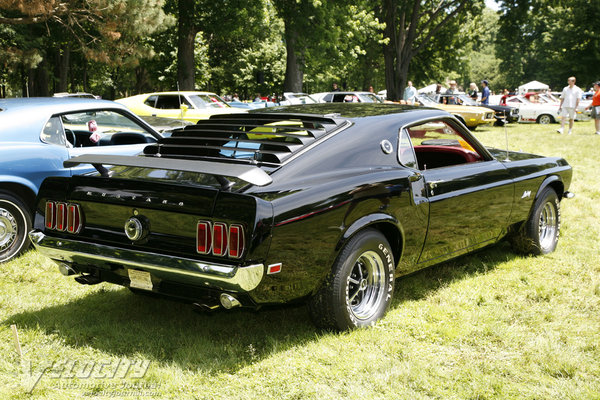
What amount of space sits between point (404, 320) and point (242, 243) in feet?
5.02

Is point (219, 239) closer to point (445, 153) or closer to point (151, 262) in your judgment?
point (151, 262)

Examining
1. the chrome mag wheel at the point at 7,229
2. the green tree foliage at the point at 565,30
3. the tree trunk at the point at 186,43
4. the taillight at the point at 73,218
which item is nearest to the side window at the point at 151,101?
the tree trunk at the point at 186,43

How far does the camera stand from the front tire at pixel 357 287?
3789mm

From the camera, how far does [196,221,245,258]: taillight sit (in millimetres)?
3322

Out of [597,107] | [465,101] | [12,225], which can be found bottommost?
[12,225]

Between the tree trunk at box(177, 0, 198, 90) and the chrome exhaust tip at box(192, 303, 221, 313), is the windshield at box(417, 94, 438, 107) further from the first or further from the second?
the chrome exhaust tip at box(192, 303, 221, 313)

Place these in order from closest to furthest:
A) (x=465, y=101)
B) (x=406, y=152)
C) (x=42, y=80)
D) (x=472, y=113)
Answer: (x=406, y=152) → (x=472, y=113) → (x=465, y=101) → (x=42, y=80)

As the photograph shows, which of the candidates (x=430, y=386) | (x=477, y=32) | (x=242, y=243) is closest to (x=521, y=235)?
(x=430, y=386)

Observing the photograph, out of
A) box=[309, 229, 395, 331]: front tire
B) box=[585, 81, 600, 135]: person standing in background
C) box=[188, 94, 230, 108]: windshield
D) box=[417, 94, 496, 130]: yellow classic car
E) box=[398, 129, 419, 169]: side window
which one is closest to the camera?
box=[309, 229, 395, 331]: front tire

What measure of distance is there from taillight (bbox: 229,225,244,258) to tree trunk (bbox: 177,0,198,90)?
68.7 ft

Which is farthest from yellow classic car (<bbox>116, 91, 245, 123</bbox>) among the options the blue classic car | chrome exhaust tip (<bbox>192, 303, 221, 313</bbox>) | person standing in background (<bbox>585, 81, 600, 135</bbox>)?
chrome exhaust tip (<bbox>192, 303, 221, 313</bbox>)

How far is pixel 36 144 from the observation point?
588cm

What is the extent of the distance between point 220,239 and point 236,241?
10cm

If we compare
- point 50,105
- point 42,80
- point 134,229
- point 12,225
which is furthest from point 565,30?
point 134,229
